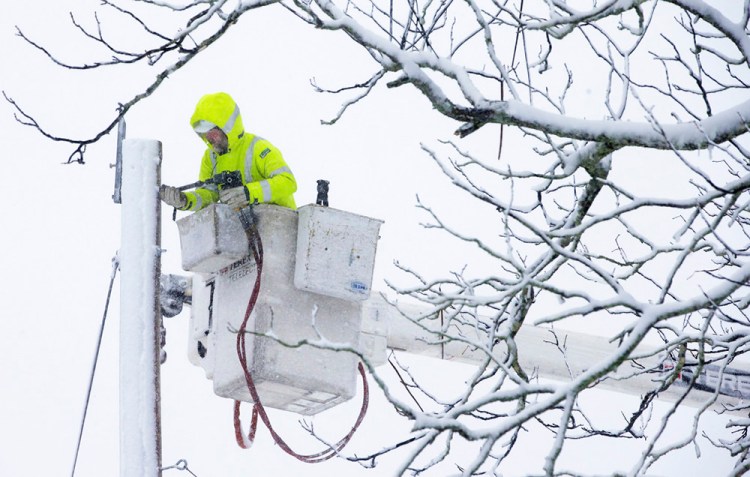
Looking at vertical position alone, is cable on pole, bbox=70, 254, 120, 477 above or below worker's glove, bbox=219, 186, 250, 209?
below

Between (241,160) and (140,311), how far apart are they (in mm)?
3134

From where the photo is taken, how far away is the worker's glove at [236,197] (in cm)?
792

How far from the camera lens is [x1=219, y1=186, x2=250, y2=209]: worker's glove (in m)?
7.92

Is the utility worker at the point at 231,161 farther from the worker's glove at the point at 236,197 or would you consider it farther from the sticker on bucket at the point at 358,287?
the sticker on bucket at the point at 358,287

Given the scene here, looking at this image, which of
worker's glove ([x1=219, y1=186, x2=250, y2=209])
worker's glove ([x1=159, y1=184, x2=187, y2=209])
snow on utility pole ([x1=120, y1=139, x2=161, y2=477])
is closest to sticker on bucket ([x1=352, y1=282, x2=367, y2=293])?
worker's glove ([x1=219, y1=186, x2=250, y2=209])

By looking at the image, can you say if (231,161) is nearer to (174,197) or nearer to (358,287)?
(174,197)

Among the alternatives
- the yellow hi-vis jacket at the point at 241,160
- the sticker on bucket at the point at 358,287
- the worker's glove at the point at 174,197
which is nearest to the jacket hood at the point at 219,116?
the yellow hi-vis jacket at the point at 241,160

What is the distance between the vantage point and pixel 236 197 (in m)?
7.94

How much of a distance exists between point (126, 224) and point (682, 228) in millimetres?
2377

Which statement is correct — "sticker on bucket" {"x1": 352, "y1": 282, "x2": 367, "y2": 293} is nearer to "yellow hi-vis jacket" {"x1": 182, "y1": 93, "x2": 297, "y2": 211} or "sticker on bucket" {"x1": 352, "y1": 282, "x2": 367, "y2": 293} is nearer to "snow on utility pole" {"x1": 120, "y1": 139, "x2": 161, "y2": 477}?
"yellow hi-vis jacket" {"x1": 182, "y1": 93, "x2": 297, "y2": 211}

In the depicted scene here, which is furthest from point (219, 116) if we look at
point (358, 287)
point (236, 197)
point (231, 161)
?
point (358, 287)

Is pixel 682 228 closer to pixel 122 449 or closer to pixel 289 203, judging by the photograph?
pixel 122 449

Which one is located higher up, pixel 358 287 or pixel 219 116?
pixel 219 116

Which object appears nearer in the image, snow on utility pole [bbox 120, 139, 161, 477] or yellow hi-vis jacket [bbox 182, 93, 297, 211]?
snow on utility pole [bbox 120, 139, 161, 477]
